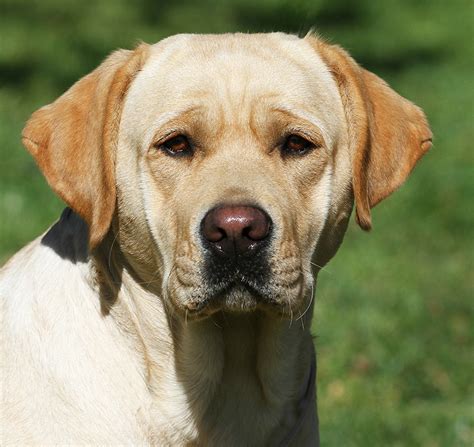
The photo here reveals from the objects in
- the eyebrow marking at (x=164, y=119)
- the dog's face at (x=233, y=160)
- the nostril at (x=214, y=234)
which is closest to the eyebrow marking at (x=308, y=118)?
the dog's face at (x=233, y=160)

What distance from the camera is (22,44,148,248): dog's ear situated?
4.30m

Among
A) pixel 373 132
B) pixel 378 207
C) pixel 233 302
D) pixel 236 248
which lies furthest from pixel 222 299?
pixel 378 207

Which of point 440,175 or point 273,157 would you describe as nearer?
point 273,157

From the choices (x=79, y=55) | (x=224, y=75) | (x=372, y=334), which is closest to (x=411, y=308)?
(x=372, y=334)

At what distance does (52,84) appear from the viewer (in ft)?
43.5

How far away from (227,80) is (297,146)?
398 mm

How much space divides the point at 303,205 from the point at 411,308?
400 centimetres

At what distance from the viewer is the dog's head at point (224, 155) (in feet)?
13.4

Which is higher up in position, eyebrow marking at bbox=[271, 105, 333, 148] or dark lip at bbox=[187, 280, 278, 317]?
eyebrow marking at bbox=[271, 105, 333, 148]

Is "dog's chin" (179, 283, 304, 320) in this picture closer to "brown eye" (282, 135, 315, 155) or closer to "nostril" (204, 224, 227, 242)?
"nostril" (204, 224, 227, 242)

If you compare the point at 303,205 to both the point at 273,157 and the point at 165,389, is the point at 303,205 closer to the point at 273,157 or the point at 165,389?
the point at 273,157

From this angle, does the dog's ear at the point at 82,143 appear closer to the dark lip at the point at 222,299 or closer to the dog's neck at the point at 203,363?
the dog's neck at the point at 203,363

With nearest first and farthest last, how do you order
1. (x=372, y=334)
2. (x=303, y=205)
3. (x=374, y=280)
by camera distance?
(x=303, y=205) → (x=372, y=334) → (x=374, y=280)

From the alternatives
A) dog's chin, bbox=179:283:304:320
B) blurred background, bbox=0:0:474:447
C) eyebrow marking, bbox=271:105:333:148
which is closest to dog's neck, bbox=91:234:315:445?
dog's chin, bbox=179:283:304:320
